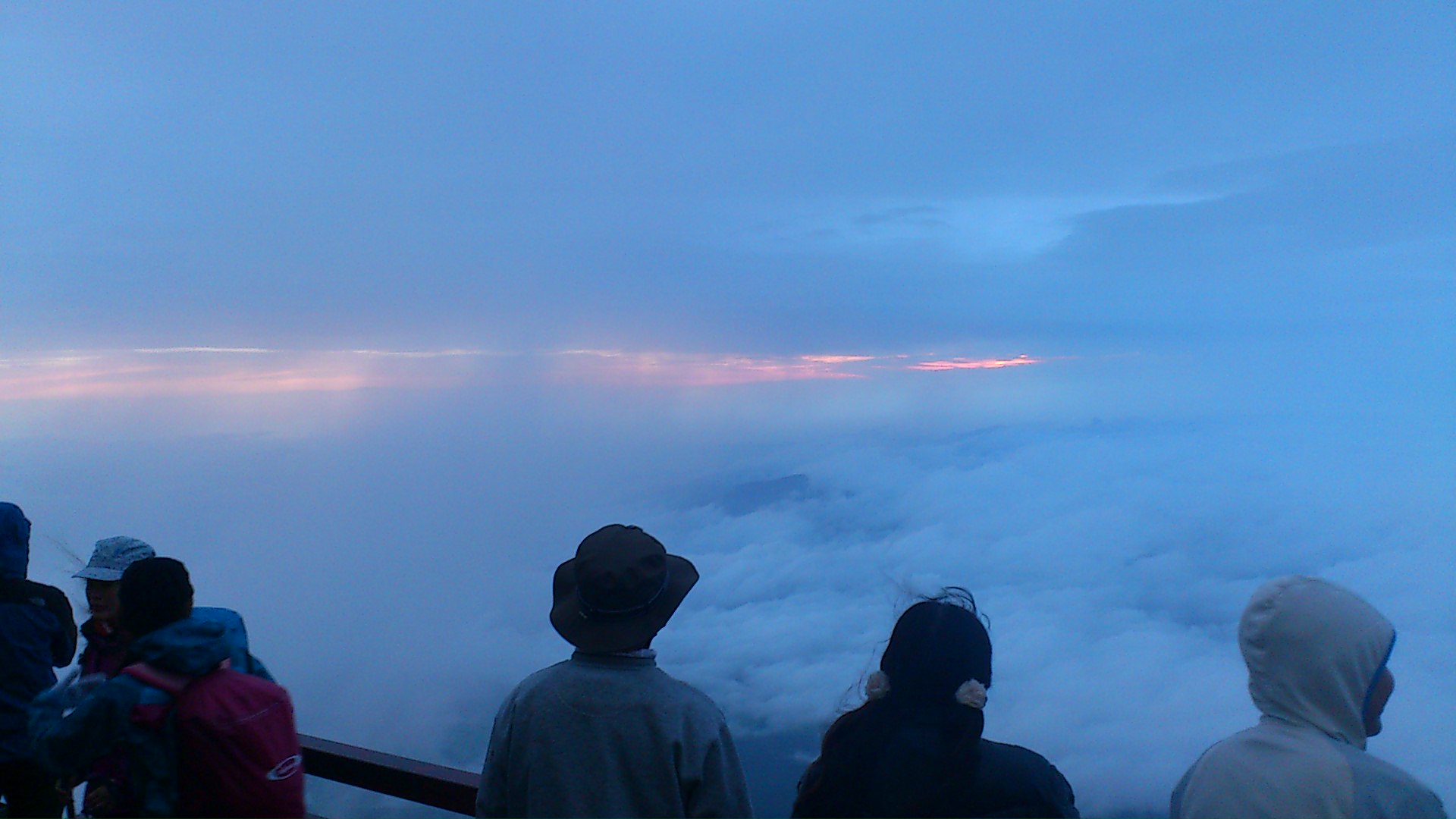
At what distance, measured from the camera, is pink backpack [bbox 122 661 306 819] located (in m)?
2.56

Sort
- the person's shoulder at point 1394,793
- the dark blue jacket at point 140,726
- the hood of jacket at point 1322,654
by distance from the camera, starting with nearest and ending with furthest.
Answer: the person's shoulder at point 1394,793
the hood of jacket at point 1322,654
the dark blue jacket at point 140,726

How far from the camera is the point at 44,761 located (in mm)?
2492

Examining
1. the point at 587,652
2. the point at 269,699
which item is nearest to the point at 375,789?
the point at 269,699

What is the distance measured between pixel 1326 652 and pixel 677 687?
A: 1444 millimetres

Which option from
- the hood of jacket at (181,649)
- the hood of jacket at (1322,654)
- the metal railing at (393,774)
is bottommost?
the metal railing at (393,774)

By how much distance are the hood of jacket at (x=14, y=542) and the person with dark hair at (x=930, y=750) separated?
11.0 ft

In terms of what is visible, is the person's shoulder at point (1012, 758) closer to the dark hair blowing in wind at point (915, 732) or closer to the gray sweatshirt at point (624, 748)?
the dark hair blowing in wind at point (915, 732)

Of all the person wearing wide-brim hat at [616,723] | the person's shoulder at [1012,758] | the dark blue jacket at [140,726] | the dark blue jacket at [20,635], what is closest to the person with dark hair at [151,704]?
the dark blue jacket at [140,726]

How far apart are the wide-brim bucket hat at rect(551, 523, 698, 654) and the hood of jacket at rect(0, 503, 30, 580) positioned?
2.63 m

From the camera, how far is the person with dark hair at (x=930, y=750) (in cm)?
203

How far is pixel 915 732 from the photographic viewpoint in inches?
83.5

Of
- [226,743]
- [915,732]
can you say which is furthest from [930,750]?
[226,743]

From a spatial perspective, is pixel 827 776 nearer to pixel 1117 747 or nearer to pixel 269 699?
pixel 269 699

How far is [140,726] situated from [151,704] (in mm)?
65
